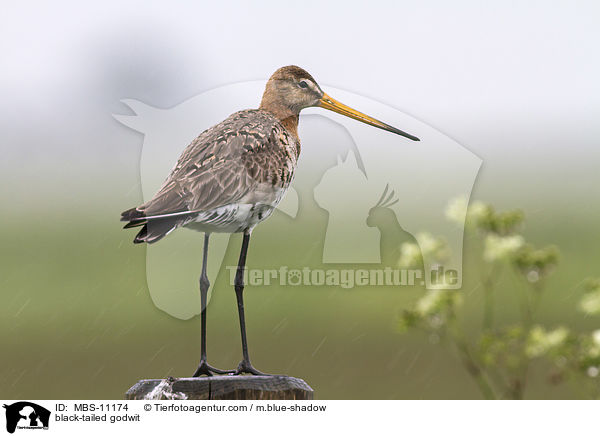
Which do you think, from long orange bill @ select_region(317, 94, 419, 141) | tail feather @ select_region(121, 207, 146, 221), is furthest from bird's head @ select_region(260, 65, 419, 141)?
tail feather @ select_region(121, 207, 146, 221)

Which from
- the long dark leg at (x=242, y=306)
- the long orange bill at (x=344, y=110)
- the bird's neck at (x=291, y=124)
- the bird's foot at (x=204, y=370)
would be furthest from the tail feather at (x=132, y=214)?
the long orange bill at (x=344, y=110)

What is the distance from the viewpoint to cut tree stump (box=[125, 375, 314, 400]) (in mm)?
4293

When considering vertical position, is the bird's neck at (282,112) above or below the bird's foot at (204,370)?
above

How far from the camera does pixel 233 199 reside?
4949 mm

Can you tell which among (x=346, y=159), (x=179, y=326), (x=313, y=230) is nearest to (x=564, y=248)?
(x=313, y=230)

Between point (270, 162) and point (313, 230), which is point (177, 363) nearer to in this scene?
point (313, 230)

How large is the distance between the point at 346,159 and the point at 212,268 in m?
1.45

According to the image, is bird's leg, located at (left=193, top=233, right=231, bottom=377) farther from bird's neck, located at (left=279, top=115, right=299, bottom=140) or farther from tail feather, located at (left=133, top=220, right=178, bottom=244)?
bird's neck, located at (left=279, top=115, right=299, bottom=140)
